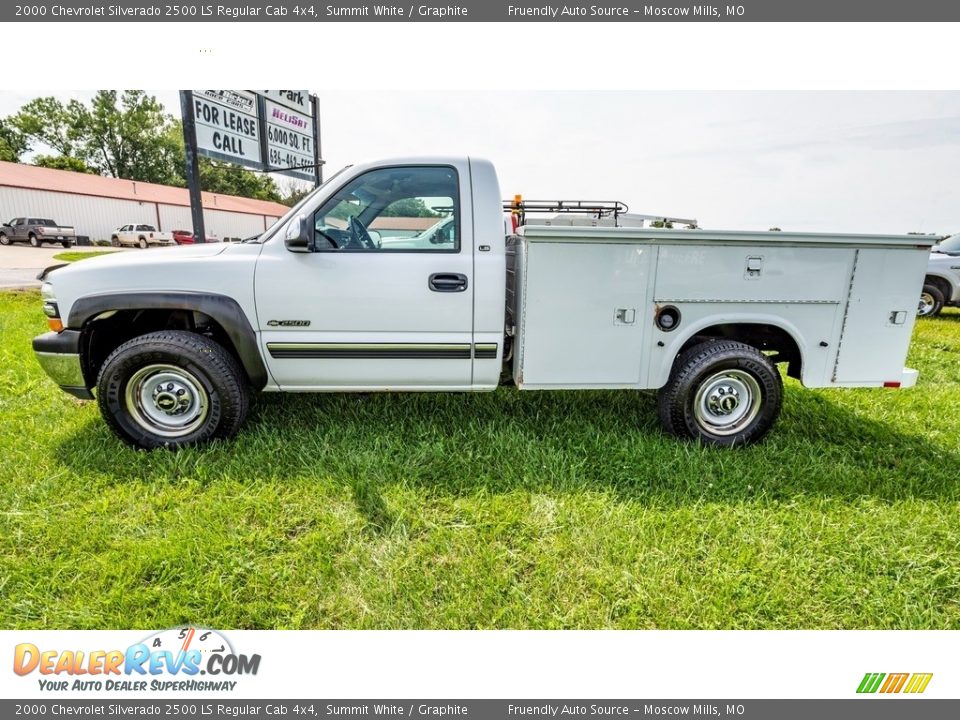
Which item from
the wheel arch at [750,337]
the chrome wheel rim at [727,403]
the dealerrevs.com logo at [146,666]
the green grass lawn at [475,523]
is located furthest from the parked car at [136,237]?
the chrome wheel rim at [727,403]

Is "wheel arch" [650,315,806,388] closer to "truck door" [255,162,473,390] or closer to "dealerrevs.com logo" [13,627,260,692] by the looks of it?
"truck door" [255,162,473,390]

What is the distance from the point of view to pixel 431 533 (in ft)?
8.66

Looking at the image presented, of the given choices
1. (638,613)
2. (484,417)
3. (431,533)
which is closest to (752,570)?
(638,613)

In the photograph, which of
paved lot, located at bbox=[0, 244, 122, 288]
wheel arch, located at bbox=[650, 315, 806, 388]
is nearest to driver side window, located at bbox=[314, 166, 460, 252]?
wheel arch, located at bbox=[650, 315, 806, 388]

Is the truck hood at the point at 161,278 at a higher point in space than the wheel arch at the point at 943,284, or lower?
higher

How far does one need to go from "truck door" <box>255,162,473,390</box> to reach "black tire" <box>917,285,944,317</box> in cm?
1014

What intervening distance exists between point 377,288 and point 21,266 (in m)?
19.9

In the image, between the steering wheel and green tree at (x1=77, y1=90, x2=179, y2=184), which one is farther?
green tree at (x1=77, y1=90, x2=179, y2=184)

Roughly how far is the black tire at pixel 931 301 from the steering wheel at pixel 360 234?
1055cm

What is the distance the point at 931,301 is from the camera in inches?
359

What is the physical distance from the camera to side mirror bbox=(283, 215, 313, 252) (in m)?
3.06

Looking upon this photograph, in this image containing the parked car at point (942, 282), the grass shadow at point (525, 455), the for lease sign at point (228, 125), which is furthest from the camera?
the parked car at point (942, 282)

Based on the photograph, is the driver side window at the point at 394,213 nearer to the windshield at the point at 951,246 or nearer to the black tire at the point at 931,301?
the black tire at the point at 931,301

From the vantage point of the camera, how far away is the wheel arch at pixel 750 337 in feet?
11.0
